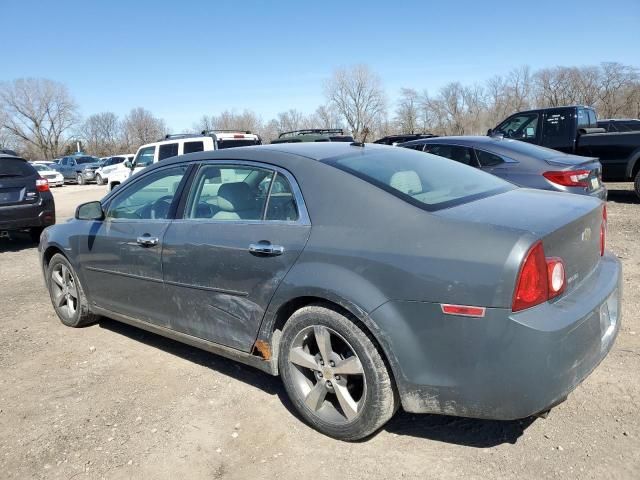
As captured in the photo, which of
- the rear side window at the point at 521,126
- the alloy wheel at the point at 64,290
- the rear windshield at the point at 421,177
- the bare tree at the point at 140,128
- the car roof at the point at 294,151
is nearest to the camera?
the rear windshield at the point at 421,177

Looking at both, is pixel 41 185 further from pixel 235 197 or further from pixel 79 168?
pixel 79 168

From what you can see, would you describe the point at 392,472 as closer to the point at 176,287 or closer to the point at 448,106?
the point at 176,287

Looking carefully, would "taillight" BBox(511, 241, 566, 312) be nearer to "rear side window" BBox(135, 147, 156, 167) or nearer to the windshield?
"rear side window" BBox(135, 147, 156, 167)

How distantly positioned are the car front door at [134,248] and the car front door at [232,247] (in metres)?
0.17

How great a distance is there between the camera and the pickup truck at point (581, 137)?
9914 millimetres

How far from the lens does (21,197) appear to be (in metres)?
8.70

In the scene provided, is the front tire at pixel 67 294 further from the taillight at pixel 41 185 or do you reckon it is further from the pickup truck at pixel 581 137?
the pickup truck at pixel 581 137

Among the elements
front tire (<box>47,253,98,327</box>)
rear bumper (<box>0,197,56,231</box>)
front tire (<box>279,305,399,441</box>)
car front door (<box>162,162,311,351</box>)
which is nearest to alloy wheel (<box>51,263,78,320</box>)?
front tire (<box>47,253,98,327</box>)

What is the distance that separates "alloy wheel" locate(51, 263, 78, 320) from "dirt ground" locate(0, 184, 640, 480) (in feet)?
2.10

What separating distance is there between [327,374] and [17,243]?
A: 9235 millimetres

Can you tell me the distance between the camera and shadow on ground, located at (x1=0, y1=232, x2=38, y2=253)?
9297mm

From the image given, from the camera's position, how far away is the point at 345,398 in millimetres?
2779

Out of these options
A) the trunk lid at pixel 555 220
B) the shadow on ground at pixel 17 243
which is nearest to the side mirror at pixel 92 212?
the trunk lid at pixel 555 220

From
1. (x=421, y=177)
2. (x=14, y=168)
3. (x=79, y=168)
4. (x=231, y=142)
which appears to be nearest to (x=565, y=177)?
(x=421, y=177)
